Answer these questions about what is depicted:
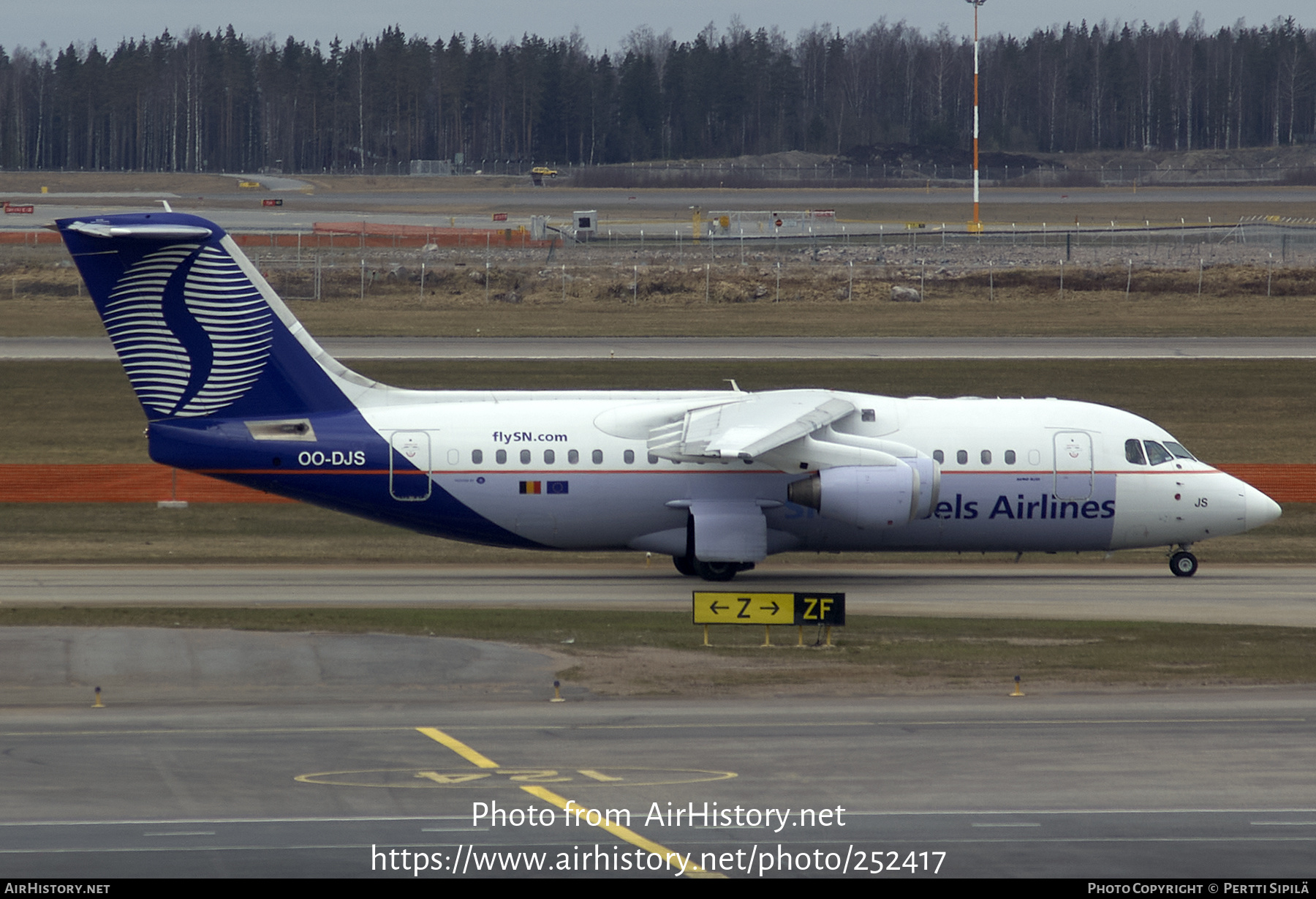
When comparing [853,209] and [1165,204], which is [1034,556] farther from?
[1165,204]

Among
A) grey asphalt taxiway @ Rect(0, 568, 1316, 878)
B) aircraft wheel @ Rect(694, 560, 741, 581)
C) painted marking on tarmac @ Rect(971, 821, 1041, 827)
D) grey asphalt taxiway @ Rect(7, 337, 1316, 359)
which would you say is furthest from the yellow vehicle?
painted marking on tarmac @ Rect(971, 821, 1041, 827)

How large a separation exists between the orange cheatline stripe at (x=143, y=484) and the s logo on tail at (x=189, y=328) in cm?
992

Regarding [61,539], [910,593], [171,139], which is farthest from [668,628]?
[171,139]

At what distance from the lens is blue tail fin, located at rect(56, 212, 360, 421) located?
3056 cm

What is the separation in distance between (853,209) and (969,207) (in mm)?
10171

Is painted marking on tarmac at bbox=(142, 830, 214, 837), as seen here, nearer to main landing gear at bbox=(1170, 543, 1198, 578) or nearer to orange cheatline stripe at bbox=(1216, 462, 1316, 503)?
main landing gear at bbox=(1170, 543, 1198, 578)

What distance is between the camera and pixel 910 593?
1273 inches

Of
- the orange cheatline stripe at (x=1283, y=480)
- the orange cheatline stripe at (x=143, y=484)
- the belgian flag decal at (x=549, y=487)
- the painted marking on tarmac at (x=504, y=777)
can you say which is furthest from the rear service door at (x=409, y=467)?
the orange cheatline stripe at (x=1283, y=480)

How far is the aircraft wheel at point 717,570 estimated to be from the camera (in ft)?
108

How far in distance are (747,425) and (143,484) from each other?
64.3ft

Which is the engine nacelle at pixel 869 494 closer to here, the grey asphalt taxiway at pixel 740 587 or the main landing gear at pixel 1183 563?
the grey asphalt taxiway at pixel 740 587

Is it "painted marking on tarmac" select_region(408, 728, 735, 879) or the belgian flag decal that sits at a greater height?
the belgian flag decal

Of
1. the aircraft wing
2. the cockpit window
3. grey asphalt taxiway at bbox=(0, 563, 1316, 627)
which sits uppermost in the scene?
the aircraft wing

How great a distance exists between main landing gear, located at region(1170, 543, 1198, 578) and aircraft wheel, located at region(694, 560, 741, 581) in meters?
10.1
